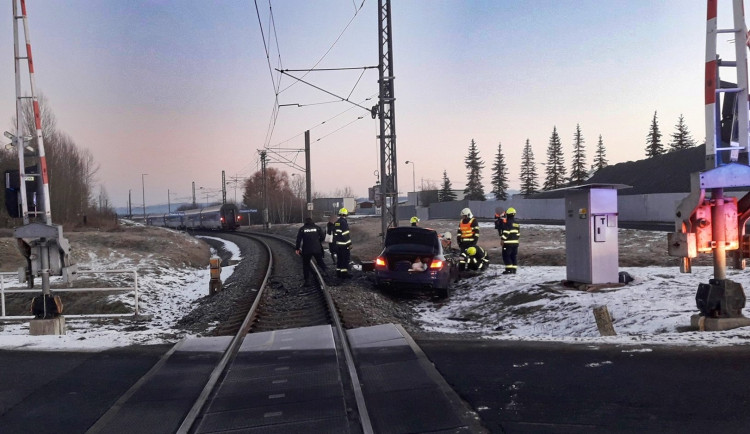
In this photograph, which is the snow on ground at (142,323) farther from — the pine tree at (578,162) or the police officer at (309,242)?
the pine tree at (578,162)

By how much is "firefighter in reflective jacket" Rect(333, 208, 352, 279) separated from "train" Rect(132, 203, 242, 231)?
2304 inches

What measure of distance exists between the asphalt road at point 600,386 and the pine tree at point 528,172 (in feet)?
322

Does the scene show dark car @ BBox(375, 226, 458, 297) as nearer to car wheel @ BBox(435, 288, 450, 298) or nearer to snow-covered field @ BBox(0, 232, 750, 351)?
car wheel @ BBox(435, 288, 450, 298)

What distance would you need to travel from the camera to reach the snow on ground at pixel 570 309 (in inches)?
371

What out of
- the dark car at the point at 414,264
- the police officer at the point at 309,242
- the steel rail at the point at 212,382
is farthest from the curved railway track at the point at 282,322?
the dark car at the point at 414,264

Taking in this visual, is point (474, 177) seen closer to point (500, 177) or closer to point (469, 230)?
point (500, 177)

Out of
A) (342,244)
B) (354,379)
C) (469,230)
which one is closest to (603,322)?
(354,379)

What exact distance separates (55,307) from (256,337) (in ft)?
11.2

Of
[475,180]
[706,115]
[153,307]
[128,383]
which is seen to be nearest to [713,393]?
[706,115]

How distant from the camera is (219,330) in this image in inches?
477

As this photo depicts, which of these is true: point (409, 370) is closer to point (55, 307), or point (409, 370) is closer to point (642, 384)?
point (642, 384)

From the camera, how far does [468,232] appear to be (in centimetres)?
1880

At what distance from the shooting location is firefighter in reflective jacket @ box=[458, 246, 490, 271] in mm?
19172

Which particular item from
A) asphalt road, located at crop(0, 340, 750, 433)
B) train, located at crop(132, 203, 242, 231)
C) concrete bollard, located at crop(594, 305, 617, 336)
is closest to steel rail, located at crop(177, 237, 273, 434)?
asphalt road, located at crop(0, 340, 750, 433)
